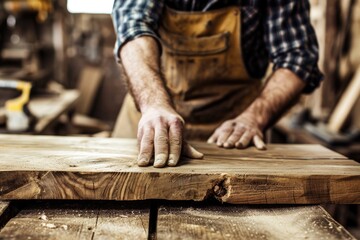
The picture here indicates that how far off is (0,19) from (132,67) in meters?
3.63

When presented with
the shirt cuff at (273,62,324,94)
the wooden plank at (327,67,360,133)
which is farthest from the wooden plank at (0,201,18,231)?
the wooden plank at (327,67,360,133)

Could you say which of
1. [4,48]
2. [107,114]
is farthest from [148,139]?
[107,114]

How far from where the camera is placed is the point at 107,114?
7469 mm

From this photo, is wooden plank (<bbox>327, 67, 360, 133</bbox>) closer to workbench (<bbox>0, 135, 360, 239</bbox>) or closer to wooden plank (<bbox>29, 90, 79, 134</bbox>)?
wooden plank (<bbox>29, 90, 79, 134</bbox>)

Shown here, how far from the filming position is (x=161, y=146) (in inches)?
51.3

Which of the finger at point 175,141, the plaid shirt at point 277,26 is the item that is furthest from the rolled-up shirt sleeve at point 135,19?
the finger at point 175,141

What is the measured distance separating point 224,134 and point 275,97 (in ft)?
1.34

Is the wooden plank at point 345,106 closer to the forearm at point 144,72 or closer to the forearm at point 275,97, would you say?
the forearm at point 275,97

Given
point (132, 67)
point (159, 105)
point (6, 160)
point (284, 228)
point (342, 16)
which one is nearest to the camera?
point (284, 228)

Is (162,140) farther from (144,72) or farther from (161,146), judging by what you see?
(144,72)

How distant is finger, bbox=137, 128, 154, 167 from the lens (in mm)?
1256

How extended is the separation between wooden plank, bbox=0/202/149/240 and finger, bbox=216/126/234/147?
50 cm

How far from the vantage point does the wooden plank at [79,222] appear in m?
1.02

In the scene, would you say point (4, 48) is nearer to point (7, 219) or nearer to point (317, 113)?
point (317, 113)
